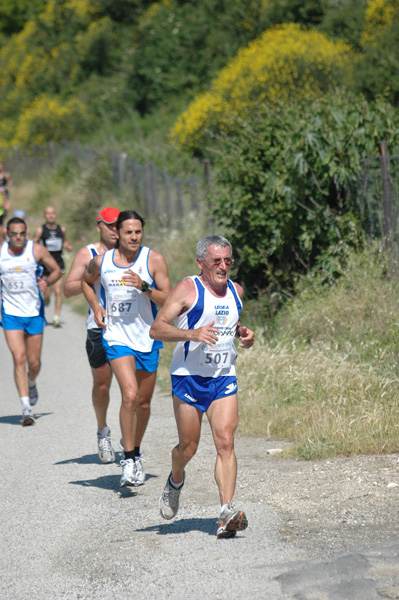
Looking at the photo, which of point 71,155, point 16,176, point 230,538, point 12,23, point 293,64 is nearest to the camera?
point 230,538

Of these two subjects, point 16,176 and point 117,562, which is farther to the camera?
A: point 16,176

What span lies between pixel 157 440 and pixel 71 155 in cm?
2485

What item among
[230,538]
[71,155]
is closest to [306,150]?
[230,538]

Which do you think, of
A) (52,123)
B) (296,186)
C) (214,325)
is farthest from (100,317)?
(52,123)

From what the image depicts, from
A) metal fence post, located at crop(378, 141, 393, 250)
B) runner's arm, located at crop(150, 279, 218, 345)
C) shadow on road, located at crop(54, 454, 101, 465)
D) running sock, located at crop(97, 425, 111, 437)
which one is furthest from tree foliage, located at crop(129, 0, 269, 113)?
runner's arm, located at crop(150, 279, 218, 345)

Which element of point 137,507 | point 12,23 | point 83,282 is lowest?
point 137,507

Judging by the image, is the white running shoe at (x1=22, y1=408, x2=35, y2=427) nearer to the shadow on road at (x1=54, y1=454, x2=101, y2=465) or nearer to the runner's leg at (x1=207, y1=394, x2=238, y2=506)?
the shadow on road at (x1=54, y1=454, x2=101, y2=465)

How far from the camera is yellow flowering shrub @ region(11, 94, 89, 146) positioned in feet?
128

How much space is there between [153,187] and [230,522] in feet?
54.8

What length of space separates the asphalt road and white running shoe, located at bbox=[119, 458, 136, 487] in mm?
112

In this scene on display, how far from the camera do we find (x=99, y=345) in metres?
8.19

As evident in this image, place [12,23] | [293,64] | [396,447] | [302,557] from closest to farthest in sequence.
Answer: [302,557] < [396,447] < [293,64] < [12,23]

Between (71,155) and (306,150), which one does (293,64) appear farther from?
(306,150)

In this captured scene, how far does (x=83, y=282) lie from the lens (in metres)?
7.86
